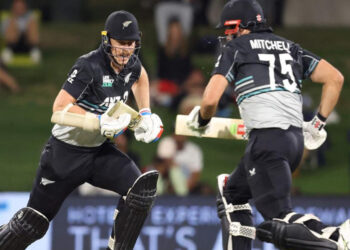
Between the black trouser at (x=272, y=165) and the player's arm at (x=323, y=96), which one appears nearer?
the black trouser at (x=272, y=165)

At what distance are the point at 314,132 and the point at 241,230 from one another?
816 mm

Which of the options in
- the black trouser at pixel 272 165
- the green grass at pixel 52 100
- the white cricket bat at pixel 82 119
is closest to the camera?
the black trouser at pixel 272 165

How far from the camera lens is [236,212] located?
6.69 meters

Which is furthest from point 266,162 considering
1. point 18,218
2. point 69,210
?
point 69,210

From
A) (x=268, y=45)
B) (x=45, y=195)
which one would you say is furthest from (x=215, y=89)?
(x=45, y=195)

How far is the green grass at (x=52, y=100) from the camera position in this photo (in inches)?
456

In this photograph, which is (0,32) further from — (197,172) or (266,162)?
(266,162)

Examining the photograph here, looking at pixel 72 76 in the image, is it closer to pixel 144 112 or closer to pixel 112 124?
pixel 112 124

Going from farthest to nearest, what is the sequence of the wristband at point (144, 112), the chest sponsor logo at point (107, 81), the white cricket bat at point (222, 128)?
the white cricket bat at point (222, 128) → the wristband at point (144, 112) → the chest sponsor logo at point (107, 81)

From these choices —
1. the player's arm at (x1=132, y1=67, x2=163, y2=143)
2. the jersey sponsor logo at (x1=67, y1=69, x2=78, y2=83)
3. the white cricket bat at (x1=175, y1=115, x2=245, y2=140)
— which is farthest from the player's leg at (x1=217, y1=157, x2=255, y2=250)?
the jersey sponsor logo at (x1=67, y1=69, x2=78, y2=83)

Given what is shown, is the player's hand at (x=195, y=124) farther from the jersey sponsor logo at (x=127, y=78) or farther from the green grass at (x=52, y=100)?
the green grass at (x=52, y=100)

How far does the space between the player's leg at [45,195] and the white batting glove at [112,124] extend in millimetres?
490

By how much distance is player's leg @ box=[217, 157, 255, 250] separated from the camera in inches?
261

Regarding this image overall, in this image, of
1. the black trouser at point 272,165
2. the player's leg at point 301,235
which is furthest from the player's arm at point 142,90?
the player's leg at point 301,235
